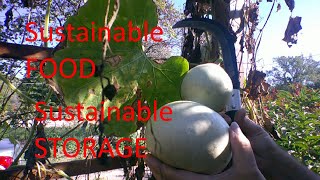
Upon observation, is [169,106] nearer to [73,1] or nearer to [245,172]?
[245,172]

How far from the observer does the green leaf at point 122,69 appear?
1057 millimetres

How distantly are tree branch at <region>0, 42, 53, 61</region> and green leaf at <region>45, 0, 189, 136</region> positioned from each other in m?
0.20

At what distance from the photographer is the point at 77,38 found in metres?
A: 1.08

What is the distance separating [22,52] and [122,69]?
418 mm

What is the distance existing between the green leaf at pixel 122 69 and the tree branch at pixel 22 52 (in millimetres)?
202

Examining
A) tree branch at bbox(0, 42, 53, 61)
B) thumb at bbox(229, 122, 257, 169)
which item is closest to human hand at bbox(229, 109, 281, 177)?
thumb at bbox(229, 122, 257, 169)

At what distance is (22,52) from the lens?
48.2 inches

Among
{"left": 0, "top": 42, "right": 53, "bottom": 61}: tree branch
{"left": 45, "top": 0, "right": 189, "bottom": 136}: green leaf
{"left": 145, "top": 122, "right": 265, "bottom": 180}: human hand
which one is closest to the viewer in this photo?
{"left": 145, "top": 122, "right": 265, "bottom": 180}: human hand

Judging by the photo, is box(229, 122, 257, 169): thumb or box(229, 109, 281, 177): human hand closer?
box(229, 122, 257, 169): thumb

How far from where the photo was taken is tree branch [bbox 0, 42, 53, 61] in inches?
47.6
